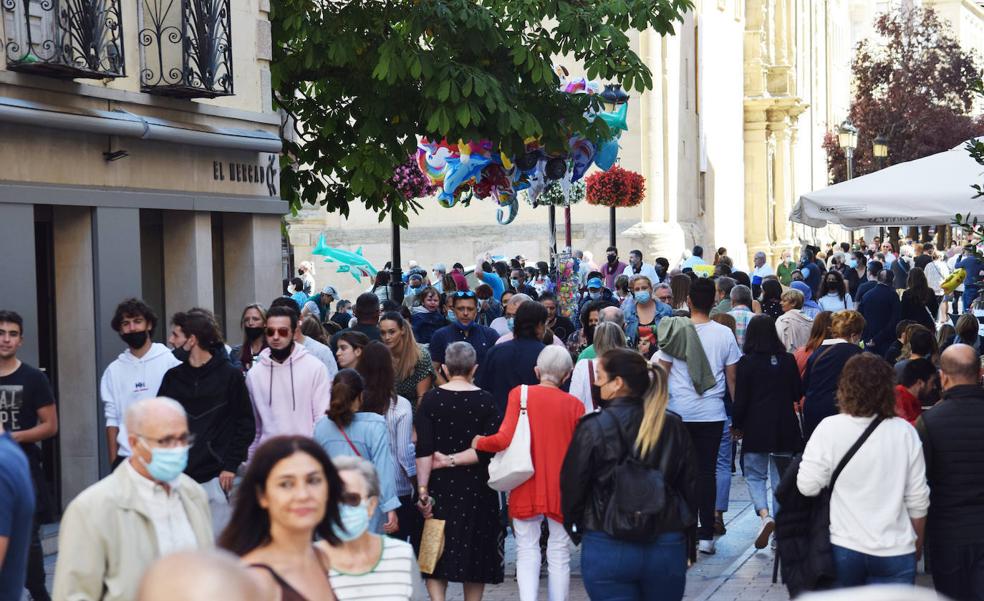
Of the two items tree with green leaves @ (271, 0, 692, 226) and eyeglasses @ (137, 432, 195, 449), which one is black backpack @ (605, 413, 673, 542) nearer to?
eyeglasses @ (137, 432, 195, 449)

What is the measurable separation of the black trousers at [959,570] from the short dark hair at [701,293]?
3.54 meters

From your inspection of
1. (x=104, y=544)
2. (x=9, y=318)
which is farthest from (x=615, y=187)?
(x=104, y=544)

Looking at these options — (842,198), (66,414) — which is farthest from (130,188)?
(842,198)

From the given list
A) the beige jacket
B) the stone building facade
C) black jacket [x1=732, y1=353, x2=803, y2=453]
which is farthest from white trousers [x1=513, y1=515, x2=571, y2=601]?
the stone building facade

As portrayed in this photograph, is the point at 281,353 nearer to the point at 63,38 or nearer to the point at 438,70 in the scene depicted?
the point at 63,38

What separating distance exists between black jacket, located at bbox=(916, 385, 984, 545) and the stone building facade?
20.9 feet

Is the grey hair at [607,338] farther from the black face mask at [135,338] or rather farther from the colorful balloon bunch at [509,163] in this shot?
the colorful balloon bunch at [509,163]

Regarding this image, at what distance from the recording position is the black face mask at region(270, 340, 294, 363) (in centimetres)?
934

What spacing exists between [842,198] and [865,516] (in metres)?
7.69

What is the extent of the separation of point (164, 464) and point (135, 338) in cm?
415

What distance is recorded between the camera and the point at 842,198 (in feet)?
48.0

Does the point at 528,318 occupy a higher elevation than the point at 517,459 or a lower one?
higher

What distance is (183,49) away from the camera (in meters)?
13.0

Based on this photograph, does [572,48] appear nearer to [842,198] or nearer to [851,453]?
[842,198]
